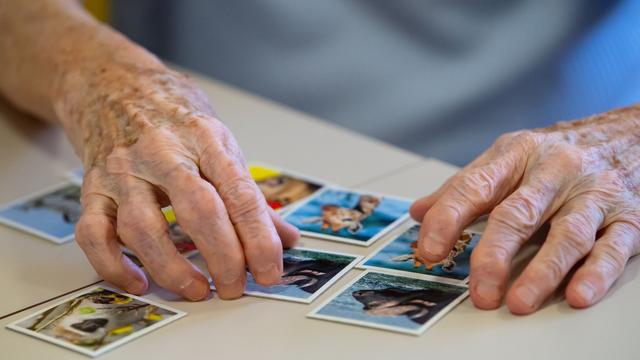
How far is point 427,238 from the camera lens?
0.98 meters

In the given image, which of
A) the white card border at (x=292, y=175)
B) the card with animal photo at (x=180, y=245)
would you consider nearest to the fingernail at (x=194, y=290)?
the card with animal photo at (x=180, y=245)

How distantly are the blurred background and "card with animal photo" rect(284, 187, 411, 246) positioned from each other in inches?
16.5

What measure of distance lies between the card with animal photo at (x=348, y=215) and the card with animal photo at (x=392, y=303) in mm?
119

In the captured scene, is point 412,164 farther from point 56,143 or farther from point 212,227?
point 56,143

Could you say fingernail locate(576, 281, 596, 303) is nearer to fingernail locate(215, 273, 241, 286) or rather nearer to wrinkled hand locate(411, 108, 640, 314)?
wrinkled hand locate(411, 108, 640, 314)

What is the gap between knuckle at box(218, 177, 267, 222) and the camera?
97cm

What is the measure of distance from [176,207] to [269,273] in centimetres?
13

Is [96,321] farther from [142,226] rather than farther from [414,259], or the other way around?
[414,259]

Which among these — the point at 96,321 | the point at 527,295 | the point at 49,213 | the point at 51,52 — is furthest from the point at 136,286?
the point at 51,52

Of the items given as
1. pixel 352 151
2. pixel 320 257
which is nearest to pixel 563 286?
pixel 320 257

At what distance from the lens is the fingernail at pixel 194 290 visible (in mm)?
965

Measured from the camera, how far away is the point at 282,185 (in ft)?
4.27

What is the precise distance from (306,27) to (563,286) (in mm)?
960

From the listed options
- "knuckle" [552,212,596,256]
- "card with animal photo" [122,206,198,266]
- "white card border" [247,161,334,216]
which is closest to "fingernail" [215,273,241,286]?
"card with animal photo" [122,206,198,266]
